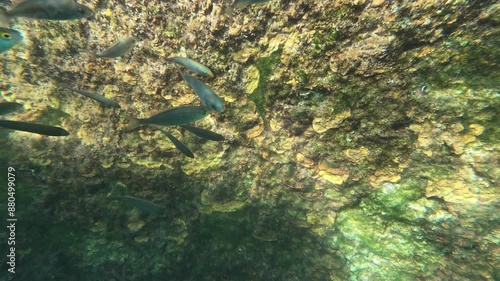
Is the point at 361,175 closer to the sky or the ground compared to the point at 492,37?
closer to the ground

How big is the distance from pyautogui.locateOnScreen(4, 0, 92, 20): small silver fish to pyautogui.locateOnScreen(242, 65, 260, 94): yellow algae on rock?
177cm

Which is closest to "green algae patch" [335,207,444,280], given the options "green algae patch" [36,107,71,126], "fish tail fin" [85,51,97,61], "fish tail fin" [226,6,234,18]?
"fish tail fin" [226,6,234,18]

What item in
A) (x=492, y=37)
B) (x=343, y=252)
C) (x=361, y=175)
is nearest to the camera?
(x=492, y=37)

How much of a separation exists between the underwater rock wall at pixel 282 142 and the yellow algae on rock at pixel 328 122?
1 cm

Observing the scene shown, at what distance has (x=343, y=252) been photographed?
4719 mm

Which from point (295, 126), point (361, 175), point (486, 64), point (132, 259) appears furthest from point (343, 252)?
point (132, 259)

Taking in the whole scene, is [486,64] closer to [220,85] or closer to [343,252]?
[220,85]

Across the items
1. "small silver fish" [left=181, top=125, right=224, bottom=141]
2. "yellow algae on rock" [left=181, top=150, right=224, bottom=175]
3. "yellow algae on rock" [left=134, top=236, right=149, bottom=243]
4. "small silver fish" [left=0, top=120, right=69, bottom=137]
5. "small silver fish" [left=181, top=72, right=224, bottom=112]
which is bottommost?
"yellow algae on rock" [left=134, top=236, right=149, bottom=243]

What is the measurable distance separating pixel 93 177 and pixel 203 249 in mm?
2614

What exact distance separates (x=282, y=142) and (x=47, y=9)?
2.98 metres

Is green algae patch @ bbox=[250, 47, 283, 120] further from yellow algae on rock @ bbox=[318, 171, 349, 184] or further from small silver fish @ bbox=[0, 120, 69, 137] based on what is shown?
small silver fish @ bbox=[0, 120, 69, 137]

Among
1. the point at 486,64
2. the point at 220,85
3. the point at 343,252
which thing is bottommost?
the point at 343,252

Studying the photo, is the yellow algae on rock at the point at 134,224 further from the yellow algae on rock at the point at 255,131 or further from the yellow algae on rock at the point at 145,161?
the yellow algae on rock at the point at 255,131

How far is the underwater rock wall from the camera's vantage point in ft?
8.98
